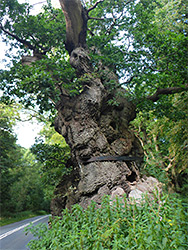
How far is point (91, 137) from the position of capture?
5836mm

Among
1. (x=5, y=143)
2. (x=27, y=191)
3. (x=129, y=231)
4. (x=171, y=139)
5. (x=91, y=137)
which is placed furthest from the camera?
(x=27, y=191)

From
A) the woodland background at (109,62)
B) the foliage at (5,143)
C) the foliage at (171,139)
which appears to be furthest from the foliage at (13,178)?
the foliage at (171,139)

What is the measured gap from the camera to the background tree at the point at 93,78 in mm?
5621

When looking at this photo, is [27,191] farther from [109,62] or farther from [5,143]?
[109,62]

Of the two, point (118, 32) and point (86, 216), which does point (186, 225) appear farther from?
point (118, 32)

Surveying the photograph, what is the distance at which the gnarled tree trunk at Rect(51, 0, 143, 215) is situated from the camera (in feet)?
17.1

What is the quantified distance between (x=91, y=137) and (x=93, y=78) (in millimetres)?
2052

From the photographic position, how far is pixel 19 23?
298 inches

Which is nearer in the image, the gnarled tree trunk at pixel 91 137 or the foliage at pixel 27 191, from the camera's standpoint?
the gnarled tree trunk at pixel 91 137

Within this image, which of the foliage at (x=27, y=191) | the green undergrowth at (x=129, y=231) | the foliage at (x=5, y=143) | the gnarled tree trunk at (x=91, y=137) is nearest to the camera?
the green undergrowth at (x=129, y=231)

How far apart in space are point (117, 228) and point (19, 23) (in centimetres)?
762

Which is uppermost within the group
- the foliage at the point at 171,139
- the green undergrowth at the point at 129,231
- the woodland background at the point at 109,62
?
the woodland background at the point at 109,62

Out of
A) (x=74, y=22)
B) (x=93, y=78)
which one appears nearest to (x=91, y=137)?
(x=93, y=78)

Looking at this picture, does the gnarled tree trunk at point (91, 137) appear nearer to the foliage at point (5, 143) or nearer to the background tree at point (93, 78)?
the background tree at point (93, 78)
